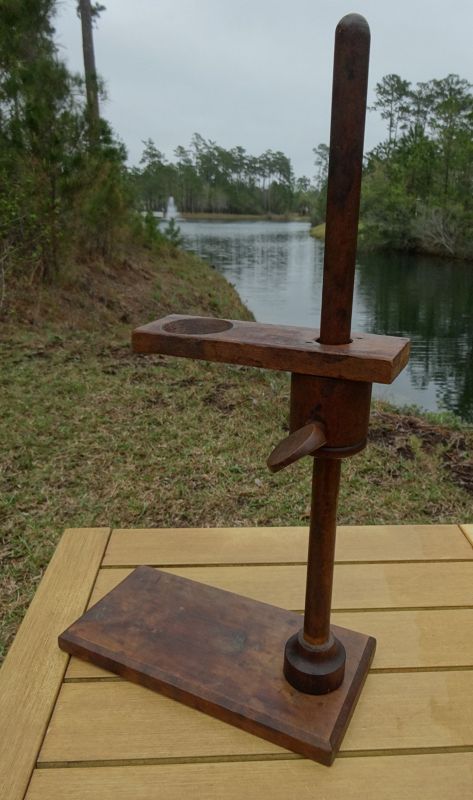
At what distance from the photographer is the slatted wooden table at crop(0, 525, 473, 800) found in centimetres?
71

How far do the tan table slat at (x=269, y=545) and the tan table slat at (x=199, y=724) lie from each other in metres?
0.34

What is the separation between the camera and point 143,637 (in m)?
0.93

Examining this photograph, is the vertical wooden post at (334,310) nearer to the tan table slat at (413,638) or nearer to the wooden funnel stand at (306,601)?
the wooden funnel stand at (306,601)

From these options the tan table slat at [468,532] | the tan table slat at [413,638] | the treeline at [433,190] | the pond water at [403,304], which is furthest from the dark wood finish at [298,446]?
the treeline at [433,190]

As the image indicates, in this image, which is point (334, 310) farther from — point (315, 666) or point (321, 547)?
point (315, 666)

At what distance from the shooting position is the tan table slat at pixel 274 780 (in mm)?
693

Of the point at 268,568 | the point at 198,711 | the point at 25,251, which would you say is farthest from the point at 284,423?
the point at 25,251

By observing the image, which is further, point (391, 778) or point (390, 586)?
point (390, 586)

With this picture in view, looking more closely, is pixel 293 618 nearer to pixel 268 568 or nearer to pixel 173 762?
pixel 268 568

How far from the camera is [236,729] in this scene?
2.57 feet

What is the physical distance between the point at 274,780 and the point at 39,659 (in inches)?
16.3

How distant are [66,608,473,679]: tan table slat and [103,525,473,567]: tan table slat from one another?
0.56 ft


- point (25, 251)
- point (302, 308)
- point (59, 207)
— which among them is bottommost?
point (302, 308)

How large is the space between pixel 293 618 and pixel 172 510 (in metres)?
1.11
